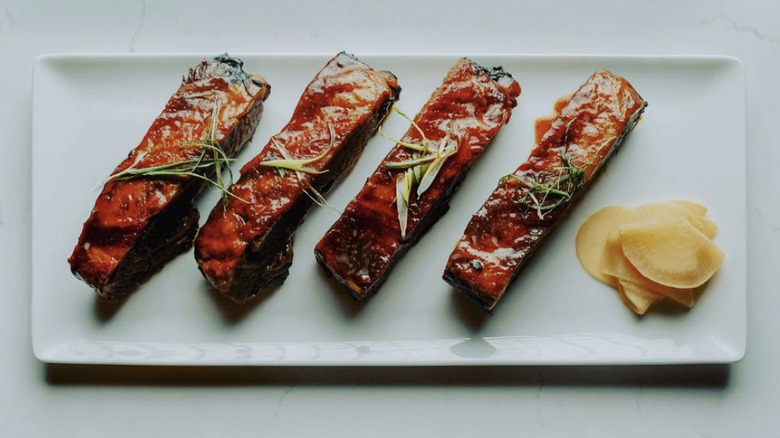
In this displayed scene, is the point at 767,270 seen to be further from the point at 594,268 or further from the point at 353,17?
the point at 353,17

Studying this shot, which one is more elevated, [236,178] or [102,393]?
[236,178]

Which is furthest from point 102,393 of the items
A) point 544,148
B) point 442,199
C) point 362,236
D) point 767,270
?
point 767,270

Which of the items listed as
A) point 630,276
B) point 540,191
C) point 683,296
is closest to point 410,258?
point 540,191

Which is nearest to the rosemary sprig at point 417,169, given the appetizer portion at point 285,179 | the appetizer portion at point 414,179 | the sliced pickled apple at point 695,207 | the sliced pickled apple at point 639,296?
the appetizer portion at point 414,179

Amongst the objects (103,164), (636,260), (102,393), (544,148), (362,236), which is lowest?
(102,393)

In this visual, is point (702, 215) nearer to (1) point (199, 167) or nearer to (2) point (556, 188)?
(2) point (556, 188)

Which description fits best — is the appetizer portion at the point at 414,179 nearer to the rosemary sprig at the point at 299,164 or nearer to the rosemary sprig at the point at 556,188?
the rosemary sprig at the point at 299,164

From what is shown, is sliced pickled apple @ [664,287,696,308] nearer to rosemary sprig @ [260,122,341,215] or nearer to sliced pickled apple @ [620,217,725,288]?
sliced pickled apple @ [620,217,725,288]
